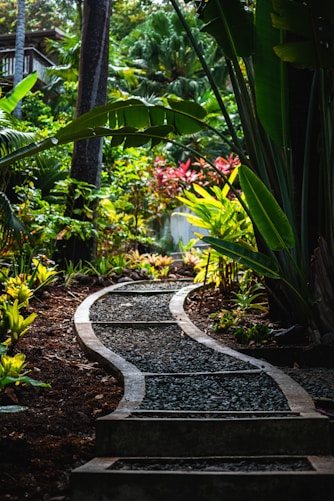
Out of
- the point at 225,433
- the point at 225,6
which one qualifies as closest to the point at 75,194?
the point at 225,6

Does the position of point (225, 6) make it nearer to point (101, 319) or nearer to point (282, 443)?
point (101, 319)

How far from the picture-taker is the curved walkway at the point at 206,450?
2.34 metres

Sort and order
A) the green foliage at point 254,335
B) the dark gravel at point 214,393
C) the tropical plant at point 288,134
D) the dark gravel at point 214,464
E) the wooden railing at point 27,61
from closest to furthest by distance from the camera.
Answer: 1. the dark gravel at point 214,464
2. the dark gravel at point 214,393
3. the tropical plant at point 288,134
4. the green foliage at point 254,335
5. the wooden railing at point 27,61

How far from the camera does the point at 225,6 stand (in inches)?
187

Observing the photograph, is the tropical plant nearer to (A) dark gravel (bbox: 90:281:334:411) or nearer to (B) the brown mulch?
(A) dark gravel (bbox: 90:281:334:411)

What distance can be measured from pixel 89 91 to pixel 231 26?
3896 mm

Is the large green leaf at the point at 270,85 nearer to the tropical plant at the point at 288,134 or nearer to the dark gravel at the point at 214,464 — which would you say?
the tropical plant at the point at 288,134

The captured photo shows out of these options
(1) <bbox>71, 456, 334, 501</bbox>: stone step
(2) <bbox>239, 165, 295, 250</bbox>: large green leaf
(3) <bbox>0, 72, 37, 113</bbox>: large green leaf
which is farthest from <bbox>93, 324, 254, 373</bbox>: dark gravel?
(3) <bbox>0, 72, 37, 113</bbox>: large green leaf

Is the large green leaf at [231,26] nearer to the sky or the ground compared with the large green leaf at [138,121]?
nearer to the sky

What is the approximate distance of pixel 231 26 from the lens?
4758 millimetres

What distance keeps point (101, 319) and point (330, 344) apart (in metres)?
2.07

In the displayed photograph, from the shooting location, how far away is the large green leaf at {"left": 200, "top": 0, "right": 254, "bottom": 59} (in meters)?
4.74

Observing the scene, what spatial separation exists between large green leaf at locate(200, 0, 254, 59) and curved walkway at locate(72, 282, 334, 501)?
2.46m

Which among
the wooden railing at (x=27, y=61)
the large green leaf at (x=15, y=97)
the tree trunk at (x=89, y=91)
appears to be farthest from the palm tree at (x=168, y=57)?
the large green leaf at (x=15, y=97)
